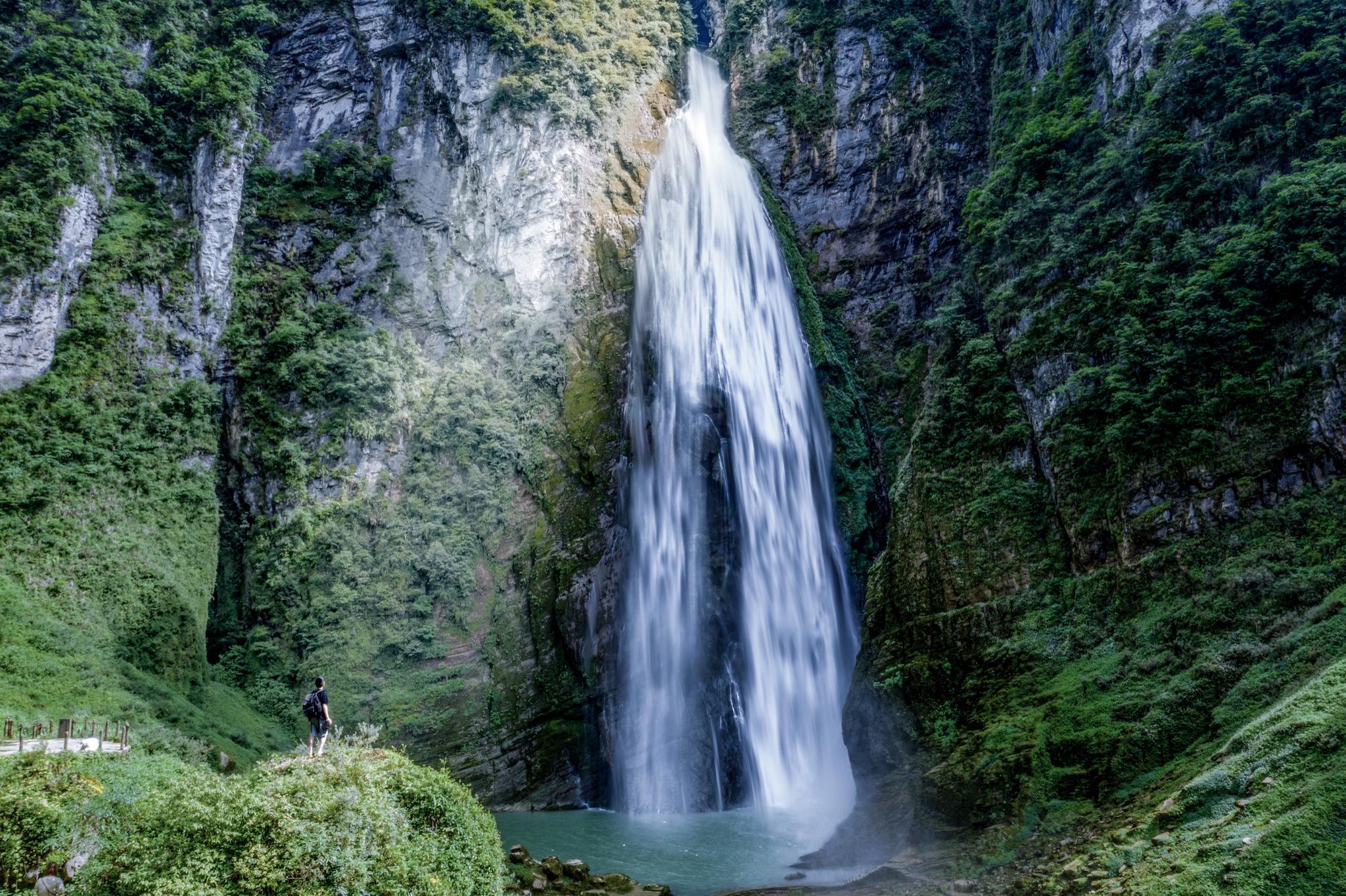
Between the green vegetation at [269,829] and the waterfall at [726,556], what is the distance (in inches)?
460

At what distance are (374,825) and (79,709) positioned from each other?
10.9 metres

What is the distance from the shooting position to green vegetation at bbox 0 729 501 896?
19.6ft

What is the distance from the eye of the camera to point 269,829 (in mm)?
6145

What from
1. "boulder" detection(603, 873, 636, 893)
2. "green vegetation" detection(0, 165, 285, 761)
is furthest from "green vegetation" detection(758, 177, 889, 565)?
"green vegetation" detection(0, 165, 285, 761)

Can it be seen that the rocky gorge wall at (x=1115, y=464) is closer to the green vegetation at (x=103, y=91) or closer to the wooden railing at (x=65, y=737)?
the wooden railing at (x=65, y=737)

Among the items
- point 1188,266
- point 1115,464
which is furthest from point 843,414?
point 1188,266

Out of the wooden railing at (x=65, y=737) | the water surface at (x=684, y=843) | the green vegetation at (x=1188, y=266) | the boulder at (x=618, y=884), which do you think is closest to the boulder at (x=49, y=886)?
the wooden railing at (x=65, y=737)

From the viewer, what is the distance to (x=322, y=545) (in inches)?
811

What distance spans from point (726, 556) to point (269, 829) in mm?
15263

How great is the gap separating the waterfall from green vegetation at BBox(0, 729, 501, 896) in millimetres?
11684

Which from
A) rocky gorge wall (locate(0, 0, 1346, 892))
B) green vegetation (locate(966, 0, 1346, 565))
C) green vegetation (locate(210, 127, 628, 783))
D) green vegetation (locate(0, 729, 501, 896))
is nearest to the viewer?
green vegetation (locate(0, 729, 501, 896))

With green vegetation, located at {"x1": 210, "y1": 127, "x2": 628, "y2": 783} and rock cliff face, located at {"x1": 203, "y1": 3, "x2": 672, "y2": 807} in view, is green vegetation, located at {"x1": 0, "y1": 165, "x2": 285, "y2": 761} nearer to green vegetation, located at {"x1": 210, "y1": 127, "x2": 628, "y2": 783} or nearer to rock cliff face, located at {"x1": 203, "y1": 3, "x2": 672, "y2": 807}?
green vegetation, located at {"x1": 210, "y1": 127, "x2": 628, "y2": 783}

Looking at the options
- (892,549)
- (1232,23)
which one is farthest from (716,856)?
(1232,23)

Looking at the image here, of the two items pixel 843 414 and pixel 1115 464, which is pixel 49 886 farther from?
pixel 843 414
